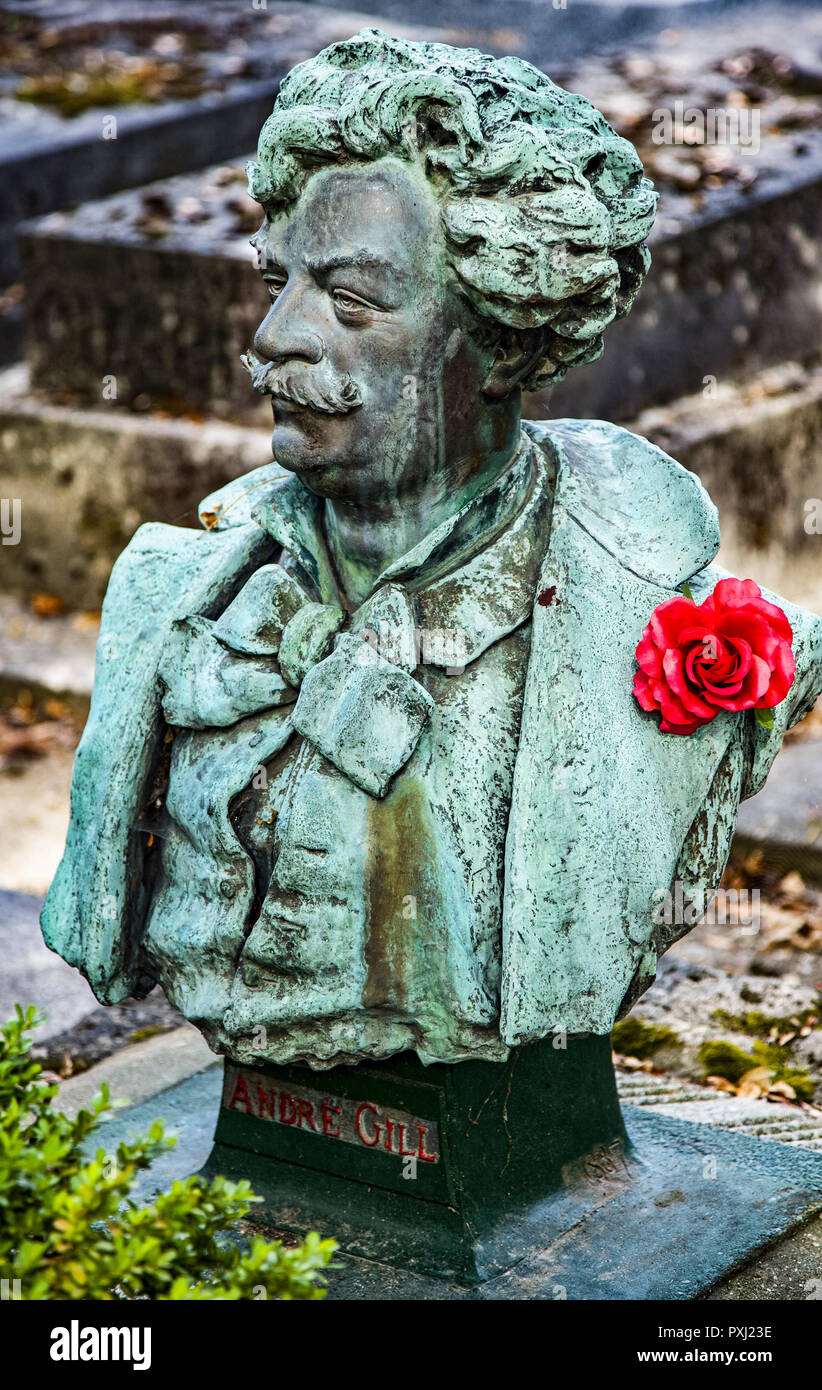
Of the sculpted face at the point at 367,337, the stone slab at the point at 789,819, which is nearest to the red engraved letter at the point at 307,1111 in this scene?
the sculpted face at the point at 367,337

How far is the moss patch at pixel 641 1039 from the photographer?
17.4 ft

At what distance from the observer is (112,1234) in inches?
123

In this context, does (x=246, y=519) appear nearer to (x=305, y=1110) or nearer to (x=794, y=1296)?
(x=305, y=1110)

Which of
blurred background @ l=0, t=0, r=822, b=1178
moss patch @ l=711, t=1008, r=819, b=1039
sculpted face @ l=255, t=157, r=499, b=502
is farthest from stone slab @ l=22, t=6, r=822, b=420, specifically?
sculpted face @ l=255, t=157, r=499, b=502

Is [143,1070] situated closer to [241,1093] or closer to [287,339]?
[241,1093]

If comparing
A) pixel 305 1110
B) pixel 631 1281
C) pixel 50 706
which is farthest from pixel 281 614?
pixel 50 706

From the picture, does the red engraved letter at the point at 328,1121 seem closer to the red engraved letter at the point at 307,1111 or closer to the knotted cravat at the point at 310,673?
the red engraved letter at the point at 307,1111

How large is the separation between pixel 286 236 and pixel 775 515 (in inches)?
196

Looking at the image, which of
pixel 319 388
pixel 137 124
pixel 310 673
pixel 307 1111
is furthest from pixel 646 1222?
pixel 137 124

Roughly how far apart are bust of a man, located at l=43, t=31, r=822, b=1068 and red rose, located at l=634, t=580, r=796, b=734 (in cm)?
1

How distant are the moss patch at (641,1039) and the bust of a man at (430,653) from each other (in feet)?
5.02

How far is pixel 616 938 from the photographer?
3674mm

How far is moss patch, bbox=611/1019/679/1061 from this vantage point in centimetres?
530

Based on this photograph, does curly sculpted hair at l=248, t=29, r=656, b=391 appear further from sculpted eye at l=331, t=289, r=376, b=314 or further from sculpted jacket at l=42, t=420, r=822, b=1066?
sculpted jacket at l=42, t=420, r=822, b=1066
